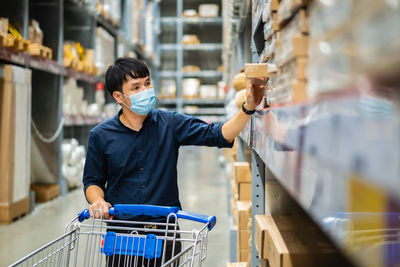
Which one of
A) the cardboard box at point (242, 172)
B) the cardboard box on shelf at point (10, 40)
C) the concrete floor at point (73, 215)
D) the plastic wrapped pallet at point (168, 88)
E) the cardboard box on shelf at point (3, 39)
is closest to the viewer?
the cardboard box at point (242, 172)

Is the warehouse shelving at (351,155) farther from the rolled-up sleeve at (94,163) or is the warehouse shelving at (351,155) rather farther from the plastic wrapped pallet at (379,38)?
the rolled-up sleeve at (94,163)

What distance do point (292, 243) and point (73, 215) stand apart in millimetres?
3758

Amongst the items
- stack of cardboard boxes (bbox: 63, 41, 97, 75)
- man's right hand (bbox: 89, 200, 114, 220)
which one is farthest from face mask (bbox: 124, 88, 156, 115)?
stack of cardboard boxes (bbox: 63, 41, 97, 75)

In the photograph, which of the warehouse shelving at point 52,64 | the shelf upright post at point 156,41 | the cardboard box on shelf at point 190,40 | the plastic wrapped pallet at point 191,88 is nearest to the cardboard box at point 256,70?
the warehouse shelving at point 52,64

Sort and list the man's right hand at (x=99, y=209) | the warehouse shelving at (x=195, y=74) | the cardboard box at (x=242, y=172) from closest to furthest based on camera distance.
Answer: the man's right hand at (x=99, y=209)
the cardboard box at (x=242, y=172)
the warehouse shelving at (x=195, y=74)

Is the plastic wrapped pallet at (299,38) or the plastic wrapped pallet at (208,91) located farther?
the plastic wrapped pallet at (208,91)

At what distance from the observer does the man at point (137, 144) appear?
1972 millimetres

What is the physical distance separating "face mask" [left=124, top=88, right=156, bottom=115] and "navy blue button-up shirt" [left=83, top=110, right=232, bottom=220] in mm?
70

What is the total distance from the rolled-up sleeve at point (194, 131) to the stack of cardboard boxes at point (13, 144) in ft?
8.95

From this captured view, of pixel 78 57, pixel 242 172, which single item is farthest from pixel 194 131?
pixel 78 57

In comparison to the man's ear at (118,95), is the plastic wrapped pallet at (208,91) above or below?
above

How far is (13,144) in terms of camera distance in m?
4.37

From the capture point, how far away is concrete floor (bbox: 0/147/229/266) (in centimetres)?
353

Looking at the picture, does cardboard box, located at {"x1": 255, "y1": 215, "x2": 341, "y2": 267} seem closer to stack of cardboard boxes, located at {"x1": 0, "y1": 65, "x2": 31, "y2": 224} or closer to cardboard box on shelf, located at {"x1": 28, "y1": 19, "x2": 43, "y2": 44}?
stack of cardboard boxes, located at {"x1": 0, "y1": 65, "x2": 31, "y2": 224}
